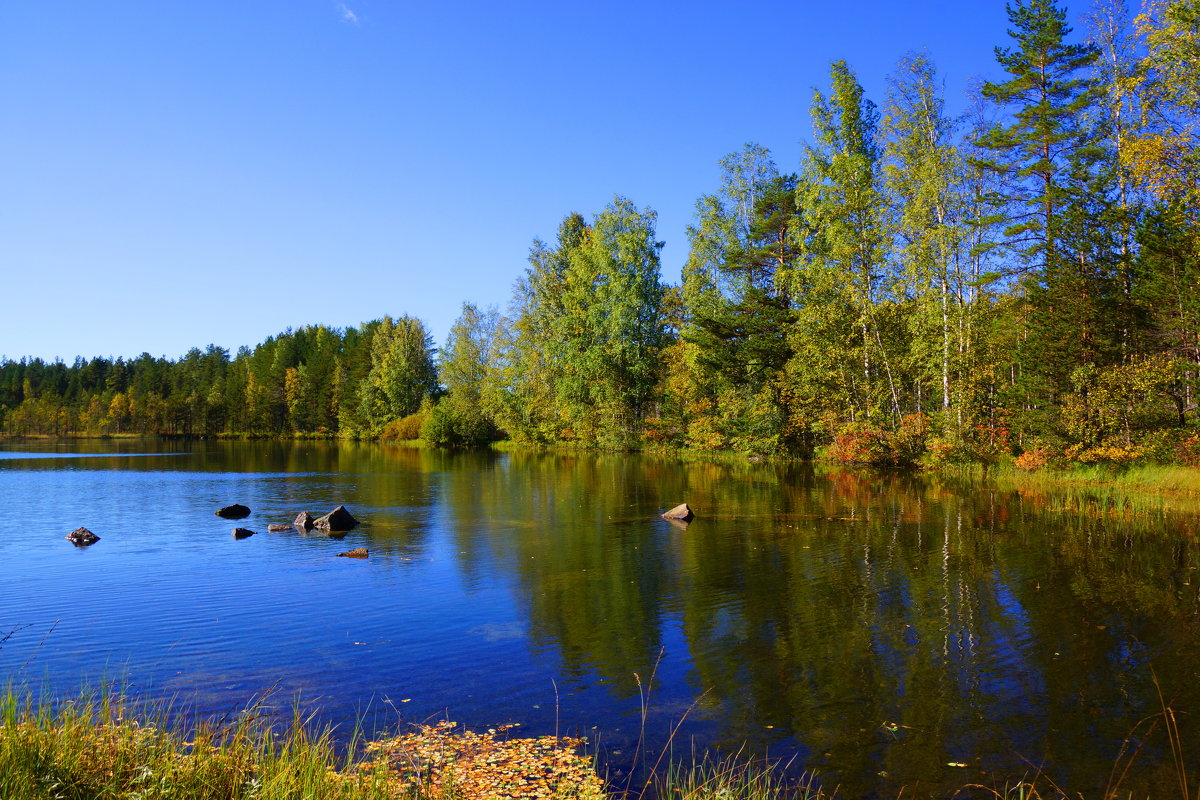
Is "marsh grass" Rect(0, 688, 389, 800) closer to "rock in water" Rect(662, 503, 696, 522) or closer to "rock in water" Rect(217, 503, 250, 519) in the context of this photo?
"rock in water" Rect(662, 503, 696, 522)

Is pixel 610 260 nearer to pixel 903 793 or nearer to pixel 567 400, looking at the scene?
pixel 567 400

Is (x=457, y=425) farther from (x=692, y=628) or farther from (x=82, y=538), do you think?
(x=692, y=628)

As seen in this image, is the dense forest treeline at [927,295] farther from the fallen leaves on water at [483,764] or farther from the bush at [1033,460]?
the fallen leaves on water at [483,764]

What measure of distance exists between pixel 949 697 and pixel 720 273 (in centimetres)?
4458

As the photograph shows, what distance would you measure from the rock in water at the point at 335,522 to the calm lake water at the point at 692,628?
1.05m

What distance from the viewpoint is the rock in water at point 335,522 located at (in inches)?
904

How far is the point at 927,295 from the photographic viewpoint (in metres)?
35.9

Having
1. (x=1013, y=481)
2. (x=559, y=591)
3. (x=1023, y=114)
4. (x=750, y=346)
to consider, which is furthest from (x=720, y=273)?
(x=559, y=591)

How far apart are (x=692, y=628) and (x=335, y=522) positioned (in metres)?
14.8

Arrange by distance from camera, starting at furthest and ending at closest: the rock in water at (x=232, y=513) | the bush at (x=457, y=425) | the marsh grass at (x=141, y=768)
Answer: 1. the bush at (x=457, y=425)
2. the rock in water at (x=232, y=513)
3. the marsh grass at (x=141, y=768)

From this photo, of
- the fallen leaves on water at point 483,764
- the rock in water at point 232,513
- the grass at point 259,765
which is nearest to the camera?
the grass at point 259,765

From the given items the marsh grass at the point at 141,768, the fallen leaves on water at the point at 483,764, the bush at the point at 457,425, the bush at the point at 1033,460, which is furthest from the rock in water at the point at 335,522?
the bush at the point at 457,425

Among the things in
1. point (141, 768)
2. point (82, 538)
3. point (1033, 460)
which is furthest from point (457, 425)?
point (141, 768)

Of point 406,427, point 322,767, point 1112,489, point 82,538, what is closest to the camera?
point 322,767
